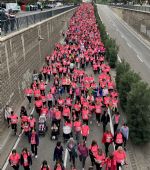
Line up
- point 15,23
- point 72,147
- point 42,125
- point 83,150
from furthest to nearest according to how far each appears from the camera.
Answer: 1. point 15,23
2. point 42,125
3. point 72,147
4. point 83,150

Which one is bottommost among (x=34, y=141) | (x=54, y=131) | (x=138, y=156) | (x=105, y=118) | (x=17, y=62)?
(x=138, y=156)

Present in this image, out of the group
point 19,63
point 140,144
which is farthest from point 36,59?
point 140,144

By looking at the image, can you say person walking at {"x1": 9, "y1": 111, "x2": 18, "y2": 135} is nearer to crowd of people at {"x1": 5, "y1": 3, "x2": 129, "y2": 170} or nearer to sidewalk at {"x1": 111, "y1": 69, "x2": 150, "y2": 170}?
crowd of people at {"x1": 5, "y1": 3, "x2": 129, "y2": 170}

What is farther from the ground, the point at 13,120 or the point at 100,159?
the point at 100,159

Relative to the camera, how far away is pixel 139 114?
1625 cm

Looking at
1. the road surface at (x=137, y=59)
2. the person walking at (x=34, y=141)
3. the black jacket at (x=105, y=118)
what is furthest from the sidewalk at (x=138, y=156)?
the person walking at (x=34, y=141)

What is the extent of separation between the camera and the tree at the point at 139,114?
16.1 m

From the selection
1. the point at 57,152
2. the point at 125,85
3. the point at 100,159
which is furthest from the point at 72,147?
the point at 125,85

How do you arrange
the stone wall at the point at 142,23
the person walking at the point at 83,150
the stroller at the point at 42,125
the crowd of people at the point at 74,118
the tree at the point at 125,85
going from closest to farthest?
the crowd of people at the point at 74,118, the person walking at the point at 83,150, the stroller at the point at 42,125, the tree at the point at 125,85, the stone wall at the point at 142,23

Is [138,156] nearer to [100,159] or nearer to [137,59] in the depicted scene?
[100,159]

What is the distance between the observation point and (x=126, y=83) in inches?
826

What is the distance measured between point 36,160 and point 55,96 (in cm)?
746

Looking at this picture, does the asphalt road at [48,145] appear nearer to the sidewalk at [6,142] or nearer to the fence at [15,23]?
the sidewalk at [6,142]

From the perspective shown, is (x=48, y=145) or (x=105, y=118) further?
(x=105, y=118)
